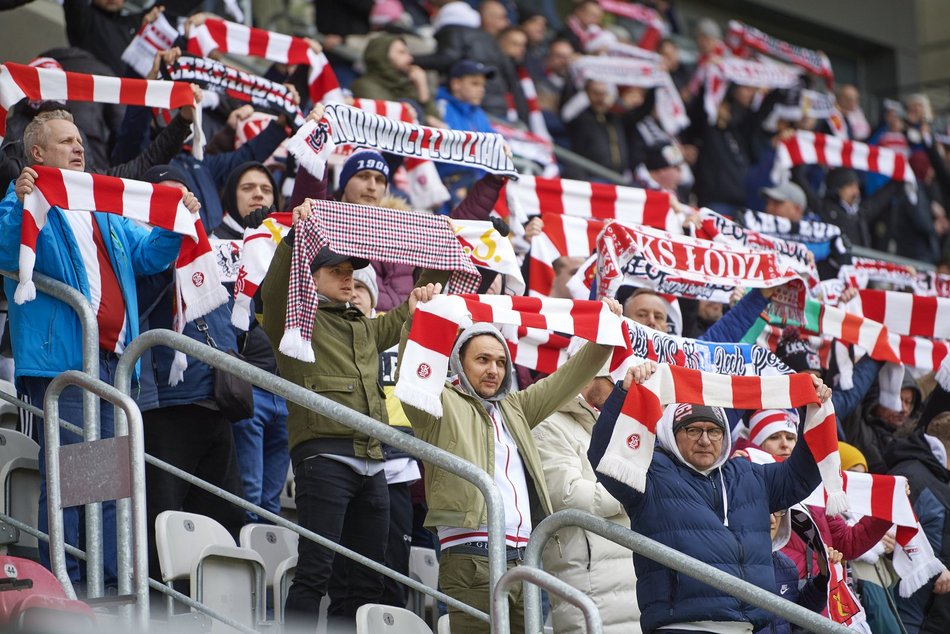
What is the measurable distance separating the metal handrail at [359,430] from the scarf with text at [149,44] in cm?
371

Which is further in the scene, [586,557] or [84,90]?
[84,90]

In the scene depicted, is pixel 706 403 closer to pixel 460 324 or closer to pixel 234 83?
pixel 460 324

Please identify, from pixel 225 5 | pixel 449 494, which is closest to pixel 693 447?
pixel 449 494

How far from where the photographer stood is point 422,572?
6.87m

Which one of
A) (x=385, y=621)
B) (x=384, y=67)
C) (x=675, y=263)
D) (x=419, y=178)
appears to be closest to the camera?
(x=385, y=621)

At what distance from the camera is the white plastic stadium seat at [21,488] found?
6.11 meters

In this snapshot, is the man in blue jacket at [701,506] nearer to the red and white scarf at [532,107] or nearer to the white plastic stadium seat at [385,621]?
the white plastic stadium seat at [385,621]

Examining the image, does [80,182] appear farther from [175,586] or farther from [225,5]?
[225,5]

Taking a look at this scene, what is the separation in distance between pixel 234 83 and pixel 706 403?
12.1 feet

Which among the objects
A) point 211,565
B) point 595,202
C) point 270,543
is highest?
point 595,202

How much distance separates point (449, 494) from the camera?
5.62 meters

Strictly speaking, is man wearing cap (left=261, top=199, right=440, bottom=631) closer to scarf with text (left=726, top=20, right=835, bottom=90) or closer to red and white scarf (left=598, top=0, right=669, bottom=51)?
scarf with text (left=726, top=20, right=835, bottom=90)

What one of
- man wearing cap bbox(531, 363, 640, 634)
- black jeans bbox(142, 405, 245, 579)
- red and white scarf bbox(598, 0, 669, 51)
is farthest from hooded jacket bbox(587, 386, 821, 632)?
red and white scarf bbox(598, 0, 669, 51)

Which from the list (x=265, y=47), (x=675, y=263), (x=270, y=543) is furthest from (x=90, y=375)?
(x=265, y=47)
